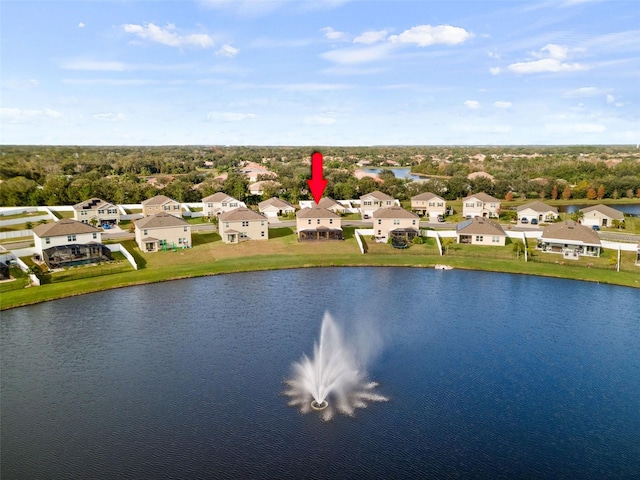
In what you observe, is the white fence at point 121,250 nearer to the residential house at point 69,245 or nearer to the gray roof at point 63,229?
the residential house at point 69,245

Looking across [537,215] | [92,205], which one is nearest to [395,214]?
[537,215]

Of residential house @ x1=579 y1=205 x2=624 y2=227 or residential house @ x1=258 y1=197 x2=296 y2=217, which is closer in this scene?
residential house @ x1=579 y1=205 x2=624 y2=227

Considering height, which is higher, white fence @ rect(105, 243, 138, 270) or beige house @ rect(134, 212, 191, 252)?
beige house @ rect(134, 212, 191, 252)

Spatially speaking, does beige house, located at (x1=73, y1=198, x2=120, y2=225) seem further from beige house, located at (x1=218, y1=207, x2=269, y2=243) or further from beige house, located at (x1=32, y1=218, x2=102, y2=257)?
beige house, located at (x1=218, y1=207, x2=269, y2=243)

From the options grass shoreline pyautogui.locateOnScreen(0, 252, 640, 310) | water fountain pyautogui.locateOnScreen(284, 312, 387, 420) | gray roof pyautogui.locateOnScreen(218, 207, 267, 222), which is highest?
gray roof pyautogui.locateOnScreen(218, 207, 267, 222)

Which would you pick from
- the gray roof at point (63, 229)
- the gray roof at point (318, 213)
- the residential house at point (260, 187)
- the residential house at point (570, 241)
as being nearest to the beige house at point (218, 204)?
the residential house at point (260, 187)

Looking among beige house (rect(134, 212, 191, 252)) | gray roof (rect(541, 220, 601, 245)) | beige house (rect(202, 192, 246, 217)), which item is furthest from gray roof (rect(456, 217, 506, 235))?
beige house (rect(202, 192, 246, 217))

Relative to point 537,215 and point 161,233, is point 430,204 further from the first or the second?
point 161,233
